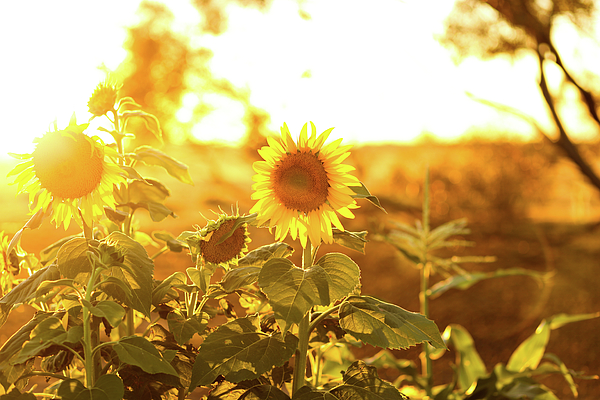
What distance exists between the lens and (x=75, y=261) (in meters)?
0.83

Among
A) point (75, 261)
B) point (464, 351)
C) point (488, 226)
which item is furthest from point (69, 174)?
point (488, 226)

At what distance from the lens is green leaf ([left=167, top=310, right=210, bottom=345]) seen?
0.83 meters

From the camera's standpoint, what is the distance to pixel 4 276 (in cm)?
99

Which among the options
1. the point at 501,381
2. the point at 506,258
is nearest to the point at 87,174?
the point at 501,381

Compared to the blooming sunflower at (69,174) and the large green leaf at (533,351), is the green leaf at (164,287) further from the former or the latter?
the large green leaf at (533,351)

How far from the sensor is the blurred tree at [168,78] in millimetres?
4617

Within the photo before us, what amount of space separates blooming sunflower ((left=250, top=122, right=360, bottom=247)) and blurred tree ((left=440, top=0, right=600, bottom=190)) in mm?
2741

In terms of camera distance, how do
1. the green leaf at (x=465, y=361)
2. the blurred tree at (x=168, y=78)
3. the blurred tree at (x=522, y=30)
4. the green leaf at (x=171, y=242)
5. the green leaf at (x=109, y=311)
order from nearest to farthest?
the green leaf at (x=109, y=311) → the green leaf at (x=171, y=242) → the green leaf at (x=465, y=361) → the blurred tree at (x=522, y=30) → the blurred tree at (x=168, y=78)

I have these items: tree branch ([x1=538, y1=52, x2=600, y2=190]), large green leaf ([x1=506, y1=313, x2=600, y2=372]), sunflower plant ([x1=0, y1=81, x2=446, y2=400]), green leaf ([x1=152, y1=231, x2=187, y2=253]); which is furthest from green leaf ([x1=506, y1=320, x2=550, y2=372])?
tree branch ([x1=538, y1=52, x2=600, y2=190])

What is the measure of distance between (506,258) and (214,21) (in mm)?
3334

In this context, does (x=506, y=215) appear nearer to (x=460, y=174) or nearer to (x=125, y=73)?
(x=460, y=174)

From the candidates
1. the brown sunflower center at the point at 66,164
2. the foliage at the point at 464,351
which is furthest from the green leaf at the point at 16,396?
the foliage at the point at 464,351

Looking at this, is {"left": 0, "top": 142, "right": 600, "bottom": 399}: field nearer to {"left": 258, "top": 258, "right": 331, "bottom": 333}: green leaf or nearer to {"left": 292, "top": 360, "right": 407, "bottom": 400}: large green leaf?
{"left": 292, "top": 360, "right": 407, "bottom": 400}: large green leaf

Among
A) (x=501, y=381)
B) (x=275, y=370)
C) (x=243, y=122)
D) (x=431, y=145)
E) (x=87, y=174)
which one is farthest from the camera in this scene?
(x=431, y=145)
